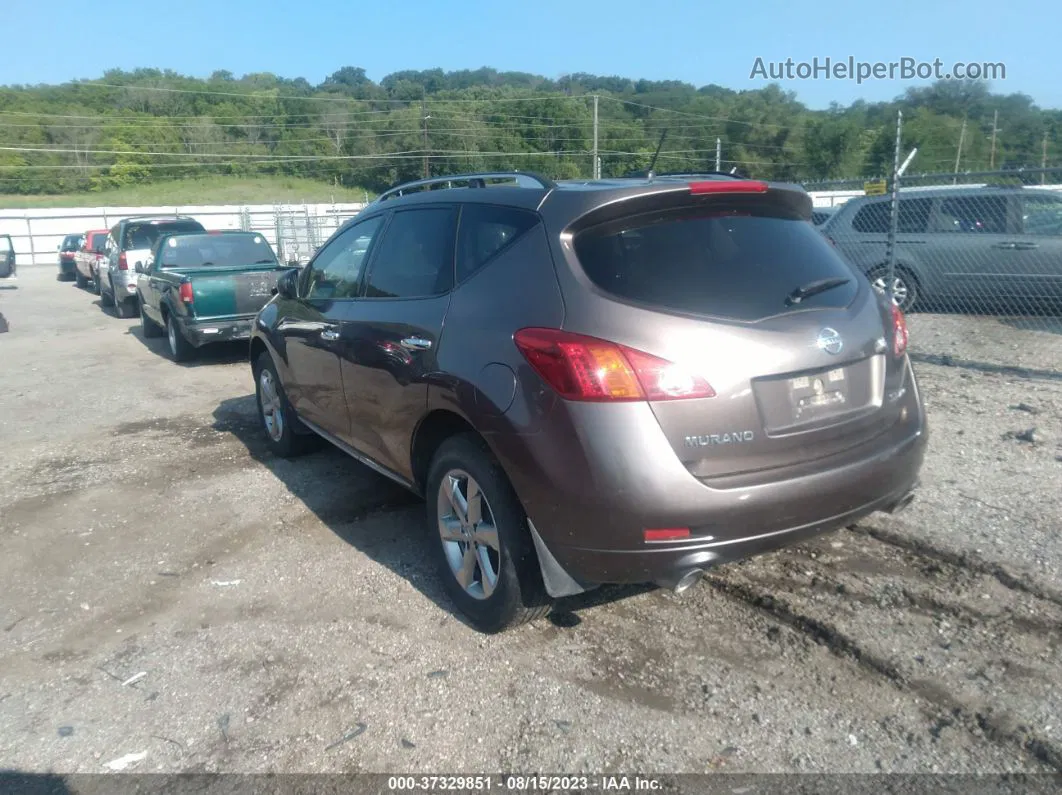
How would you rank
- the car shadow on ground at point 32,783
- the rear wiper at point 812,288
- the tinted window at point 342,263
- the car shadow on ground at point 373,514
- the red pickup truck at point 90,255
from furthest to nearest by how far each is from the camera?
the red pickup truck at point 90,255 → the tinted window at point 342,263 → the car shadow on ground at point 373,514 → the rear wiper at point 812,288 → the car shadow on ground at point 32,783

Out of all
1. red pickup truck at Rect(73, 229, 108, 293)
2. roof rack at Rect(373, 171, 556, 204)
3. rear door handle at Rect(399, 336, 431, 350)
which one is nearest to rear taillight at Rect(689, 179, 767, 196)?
roof rack at Rect(373, 171, 556, 204)

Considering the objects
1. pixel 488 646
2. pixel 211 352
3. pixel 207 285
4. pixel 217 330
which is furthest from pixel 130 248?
pixel 488 646

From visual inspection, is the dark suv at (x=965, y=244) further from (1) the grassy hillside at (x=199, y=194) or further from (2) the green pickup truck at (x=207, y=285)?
(1) the grassy hillside at (x=199, y=194)

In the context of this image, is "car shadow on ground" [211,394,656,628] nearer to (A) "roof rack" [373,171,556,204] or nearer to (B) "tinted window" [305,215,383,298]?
(B) "tinted window" [305,215,383,298]

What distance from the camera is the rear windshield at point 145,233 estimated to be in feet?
53.4

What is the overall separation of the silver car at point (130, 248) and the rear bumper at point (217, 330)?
6039 mm

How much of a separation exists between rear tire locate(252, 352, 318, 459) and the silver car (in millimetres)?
9891

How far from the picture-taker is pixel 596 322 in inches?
126

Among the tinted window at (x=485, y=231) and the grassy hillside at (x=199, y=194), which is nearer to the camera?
the tinted window at (x=485, y=231)

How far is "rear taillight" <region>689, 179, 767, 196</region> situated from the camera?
140 inches

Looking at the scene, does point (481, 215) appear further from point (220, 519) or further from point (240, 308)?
point (240, 308)

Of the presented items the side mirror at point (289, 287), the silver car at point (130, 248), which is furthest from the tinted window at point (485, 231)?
the silver car at point (130, 248)

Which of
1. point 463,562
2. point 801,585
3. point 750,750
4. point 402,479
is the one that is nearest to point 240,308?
point 402,479

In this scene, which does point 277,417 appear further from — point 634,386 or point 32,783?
point 634,386
